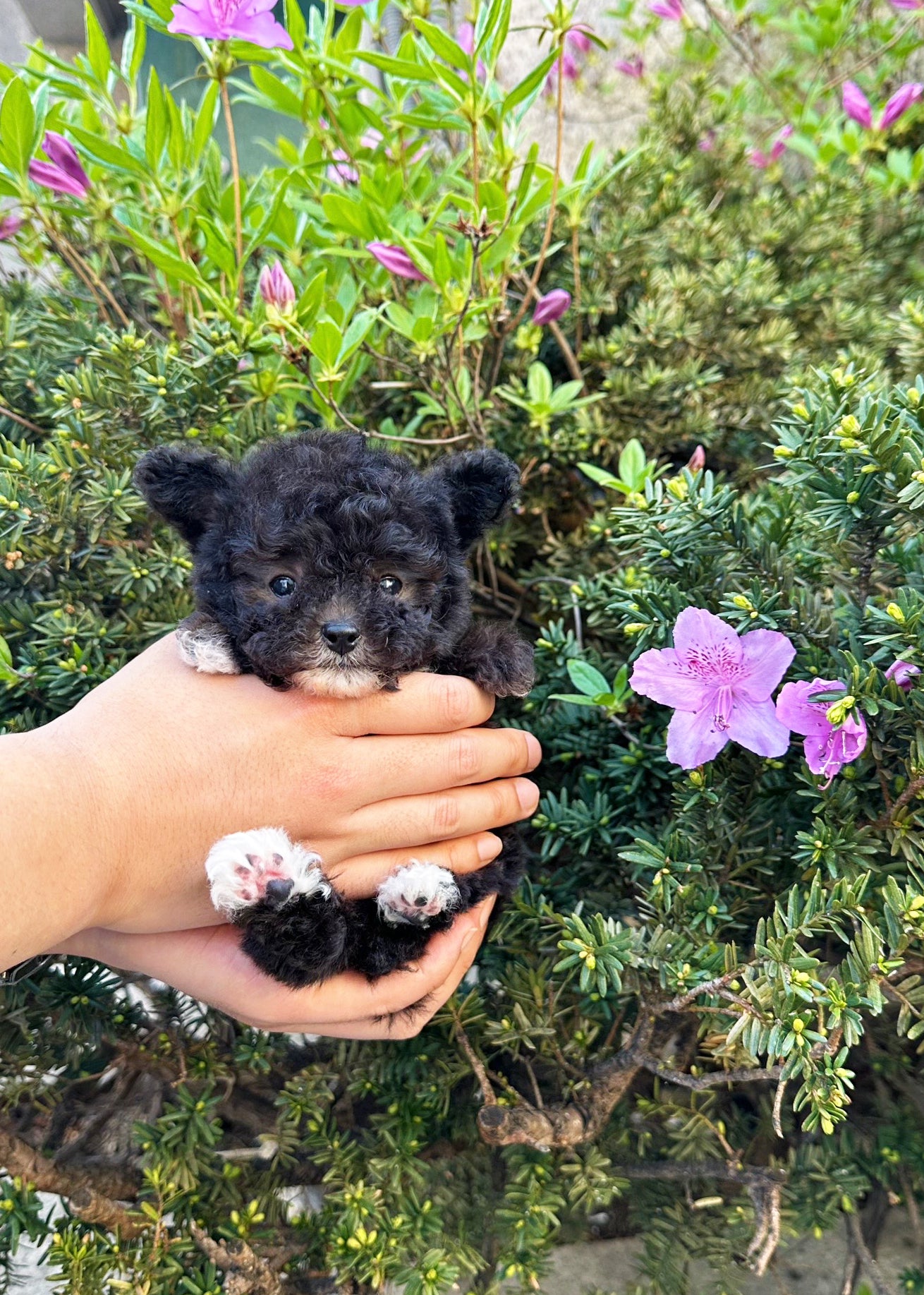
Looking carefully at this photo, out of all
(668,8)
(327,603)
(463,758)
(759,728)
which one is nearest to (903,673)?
(759,728)

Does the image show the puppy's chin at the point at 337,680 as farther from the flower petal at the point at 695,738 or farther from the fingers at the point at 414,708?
the flower petal at the point at 695,738

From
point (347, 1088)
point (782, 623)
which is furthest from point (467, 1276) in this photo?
point (782, 623)

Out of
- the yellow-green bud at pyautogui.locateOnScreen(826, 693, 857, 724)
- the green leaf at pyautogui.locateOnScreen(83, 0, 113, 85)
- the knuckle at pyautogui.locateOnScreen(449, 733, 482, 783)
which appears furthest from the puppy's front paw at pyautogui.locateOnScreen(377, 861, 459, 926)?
the green leaf at pyautogui.locateOnScreen(83, 0, 113, 85)

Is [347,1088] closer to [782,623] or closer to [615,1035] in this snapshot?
[615,1035]

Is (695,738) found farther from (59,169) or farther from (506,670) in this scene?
(59,169)

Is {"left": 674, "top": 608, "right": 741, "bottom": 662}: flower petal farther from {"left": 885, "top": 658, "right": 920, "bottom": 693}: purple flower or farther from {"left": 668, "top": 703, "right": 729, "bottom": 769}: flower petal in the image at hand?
{"left": 885, "top": 658, "right": 920, "bottom": 693}: purple flower
